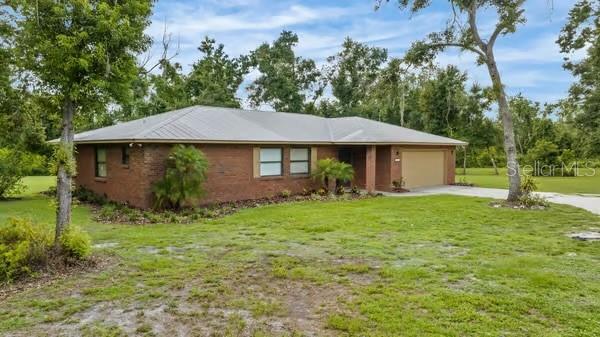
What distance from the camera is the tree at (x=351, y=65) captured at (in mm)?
37875

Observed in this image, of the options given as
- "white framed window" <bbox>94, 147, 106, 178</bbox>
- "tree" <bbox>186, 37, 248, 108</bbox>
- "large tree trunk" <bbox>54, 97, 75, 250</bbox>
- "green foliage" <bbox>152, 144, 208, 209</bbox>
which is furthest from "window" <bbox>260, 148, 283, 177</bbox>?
"tree" <bbox>186, 37, 248, 108</bbox>

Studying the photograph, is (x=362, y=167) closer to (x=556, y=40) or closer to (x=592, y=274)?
(x=556, y=40)

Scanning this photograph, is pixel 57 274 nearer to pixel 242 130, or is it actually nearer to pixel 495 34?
pixel 242 130

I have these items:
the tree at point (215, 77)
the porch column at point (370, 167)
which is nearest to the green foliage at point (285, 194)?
the porch column at point (370, 167)

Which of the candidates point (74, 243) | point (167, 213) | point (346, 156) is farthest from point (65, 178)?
point (346, 156)

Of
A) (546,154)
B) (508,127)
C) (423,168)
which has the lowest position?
(423,168)

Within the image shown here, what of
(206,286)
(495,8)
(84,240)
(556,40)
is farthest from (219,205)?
(556,40)

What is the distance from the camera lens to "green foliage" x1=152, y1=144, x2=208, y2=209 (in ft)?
39.8

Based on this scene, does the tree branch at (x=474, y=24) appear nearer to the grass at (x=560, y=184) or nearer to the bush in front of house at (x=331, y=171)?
the bush in front of house at (x=331, y=171)

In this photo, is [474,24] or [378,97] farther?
[378,97]

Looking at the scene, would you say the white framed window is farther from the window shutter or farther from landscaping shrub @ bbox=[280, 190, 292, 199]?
landscaping shrub @ bbox=[280, 190, 292, 199]

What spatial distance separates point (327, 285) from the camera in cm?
560

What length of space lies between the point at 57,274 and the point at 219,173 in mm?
8211

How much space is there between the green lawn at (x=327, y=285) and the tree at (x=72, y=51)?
6.25ft
